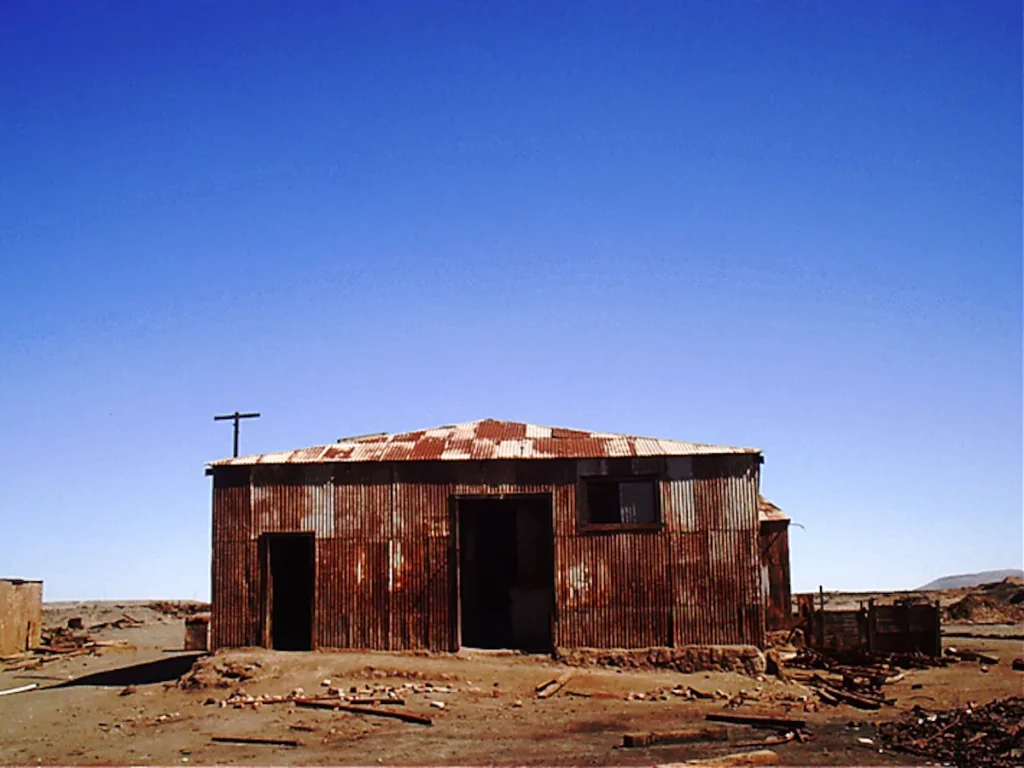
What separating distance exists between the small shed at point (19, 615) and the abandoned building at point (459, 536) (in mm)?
13390

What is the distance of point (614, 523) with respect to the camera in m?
25.1

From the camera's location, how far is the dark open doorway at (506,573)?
2772cm

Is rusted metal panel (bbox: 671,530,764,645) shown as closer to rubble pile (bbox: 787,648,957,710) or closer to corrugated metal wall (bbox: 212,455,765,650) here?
corrugated metal wall (bbox: 212,455,765,650)

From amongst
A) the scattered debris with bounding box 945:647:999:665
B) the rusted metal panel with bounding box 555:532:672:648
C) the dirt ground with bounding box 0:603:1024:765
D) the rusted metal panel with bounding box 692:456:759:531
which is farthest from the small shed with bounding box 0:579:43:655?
the scattered debris with bounding box 945:647:999:665

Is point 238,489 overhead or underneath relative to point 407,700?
overhead

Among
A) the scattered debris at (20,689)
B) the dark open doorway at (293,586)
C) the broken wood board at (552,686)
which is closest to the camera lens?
the broken wood board at (552,686)

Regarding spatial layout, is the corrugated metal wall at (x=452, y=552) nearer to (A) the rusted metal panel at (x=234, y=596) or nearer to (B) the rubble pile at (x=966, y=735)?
(A) the rusted metal panel at (x=234, y=596)

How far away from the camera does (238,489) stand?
26.0 m

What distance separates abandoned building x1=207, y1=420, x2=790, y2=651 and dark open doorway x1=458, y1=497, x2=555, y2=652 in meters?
1.00

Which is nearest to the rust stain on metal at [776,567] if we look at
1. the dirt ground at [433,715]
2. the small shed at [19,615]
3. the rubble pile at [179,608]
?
the dirt ground at [433,715]

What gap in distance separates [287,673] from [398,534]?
4390 mm

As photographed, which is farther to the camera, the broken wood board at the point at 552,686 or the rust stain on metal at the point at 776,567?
the rust stain on metal at the point at 776,567

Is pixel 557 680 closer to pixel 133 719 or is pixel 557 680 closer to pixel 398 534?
pixel 398 534

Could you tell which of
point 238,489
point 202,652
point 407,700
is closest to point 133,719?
point 407,700
